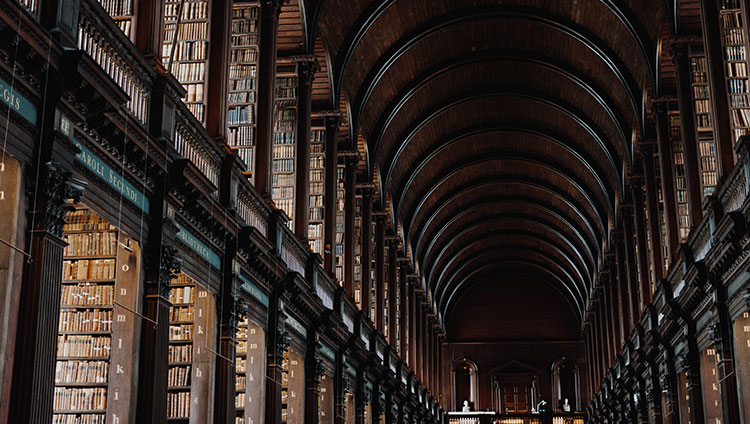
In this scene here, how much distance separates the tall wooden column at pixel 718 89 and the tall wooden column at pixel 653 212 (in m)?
6.90

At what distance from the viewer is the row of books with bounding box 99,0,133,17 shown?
953cm

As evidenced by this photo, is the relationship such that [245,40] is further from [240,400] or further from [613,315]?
[613,315]

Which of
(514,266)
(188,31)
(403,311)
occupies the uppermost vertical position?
(514,266)

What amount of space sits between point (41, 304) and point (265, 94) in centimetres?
715

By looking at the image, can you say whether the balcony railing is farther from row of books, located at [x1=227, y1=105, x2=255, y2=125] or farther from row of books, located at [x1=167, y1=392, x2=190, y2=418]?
row of books, located at [x1=167, y1=392, x2=190, y2=418]

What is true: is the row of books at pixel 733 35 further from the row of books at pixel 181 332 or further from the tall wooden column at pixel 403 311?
the tall wooden column at pixel 403 311

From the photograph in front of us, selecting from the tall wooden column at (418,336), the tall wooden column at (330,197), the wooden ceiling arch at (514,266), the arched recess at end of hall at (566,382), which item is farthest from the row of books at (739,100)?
the arched recess at end of hall at (566,382)

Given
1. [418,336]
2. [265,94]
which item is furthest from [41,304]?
[418,336]

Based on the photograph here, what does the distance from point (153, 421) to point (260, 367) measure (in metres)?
3.88

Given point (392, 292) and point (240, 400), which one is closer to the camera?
point (240, 400)

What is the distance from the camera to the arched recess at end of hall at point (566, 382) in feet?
145

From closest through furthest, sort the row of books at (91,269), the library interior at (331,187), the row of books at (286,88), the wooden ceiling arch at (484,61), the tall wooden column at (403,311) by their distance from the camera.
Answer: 1. the library interior at (331,187)
2. the row of books at (91,269)
3. the row of books at (286,88)
4. the wooden ceiling arch at (484,61)
5. the tall wooden column at (403,311)

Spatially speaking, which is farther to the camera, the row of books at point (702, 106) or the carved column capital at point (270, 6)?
the row of books at point (702, 106)

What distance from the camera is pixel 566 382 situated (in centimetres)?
4478
